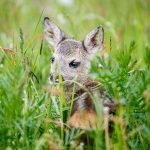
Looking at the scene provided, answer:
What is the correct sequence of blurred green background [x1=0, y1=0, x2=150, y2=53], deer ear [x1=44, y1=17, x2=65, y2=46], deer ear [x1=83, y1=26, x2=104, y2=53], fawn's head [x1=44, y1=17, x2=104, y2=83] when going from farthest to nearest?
blurred green background [x1=0, y1=0, x2=150, y2=53]
deer ear [x1=44, y1=17, x2=65, y2=46]
deer ear [x1=83, y1=26, x2=104, y2=53]
fawn's head [x1=44, y1=17, x2=104, y2=83]

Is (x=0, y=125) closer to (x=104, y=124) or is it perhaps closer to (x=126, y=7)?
(x=104, y=124)

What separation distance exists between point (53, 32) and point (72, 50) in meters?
0.44

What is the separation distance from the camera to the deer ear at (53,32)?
6971mm

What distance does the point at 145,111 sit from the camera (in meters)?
4.84

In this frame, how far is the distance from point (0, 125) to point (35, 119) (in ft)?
0.89

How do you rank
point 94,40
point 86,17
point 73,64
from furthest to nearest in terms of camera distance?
point 86,17 → point 94,40 → point 73,64

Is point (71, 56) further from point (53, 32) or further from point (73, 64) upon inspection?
point (53, 32)

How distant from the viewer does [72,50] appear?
6723mm

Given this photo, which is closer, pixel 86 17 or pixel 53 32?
pixel 53 32

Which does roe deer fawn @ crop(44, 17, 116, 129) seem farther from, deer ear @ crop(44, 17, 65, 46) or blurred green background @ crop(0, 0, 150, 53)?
blurred green background @ crop(0, 0, 150, 53)

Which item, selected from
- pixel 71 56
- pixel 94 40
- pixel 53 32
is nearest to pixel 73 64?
pixel 71 56

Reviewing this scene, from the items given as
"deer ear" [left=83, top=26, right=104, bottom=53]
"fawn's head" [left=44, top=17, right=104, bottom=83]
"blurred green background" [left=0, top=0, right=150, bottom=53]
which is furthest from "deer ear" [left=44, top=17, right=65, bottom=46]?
"blurred green background" [left=0, top=0, right=150, bottom=53]

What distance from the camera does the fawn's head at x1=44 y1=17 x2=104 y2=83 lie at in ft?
21.4

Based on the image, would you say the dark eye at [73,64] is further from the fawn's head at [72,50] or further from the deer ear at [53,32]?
the deer ear at [53,32]
